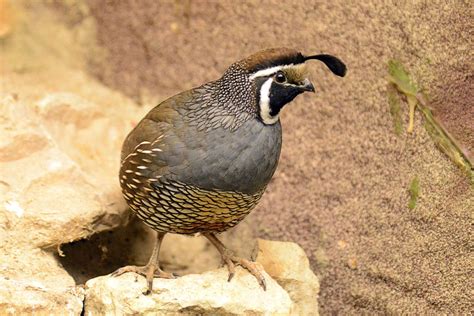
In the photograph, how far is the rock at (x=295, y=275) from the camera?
149 inches

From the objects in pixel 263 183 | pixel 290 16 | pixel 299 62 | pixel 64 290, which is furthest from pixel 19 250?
pixel 290 16

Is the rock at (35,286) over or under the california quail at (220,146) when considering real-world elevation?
under

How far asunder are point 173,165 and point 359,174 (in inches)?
40.5

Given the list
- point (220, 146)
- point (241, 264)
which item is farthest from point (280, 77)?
point (241, 264)

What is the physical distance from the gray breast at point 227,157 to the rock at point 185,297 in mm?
449

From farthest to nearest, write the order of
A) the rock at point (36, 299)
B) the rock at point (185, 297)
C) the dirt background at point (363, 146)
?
the dirt background at point (363, 146) → the rock at point (185, 297) → the rock at point (36, 299)

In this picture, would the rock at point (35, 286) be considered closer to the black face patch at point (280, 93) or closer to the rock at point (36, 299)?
the rock at point (36, 299)

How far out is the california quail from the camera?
3.25 meters

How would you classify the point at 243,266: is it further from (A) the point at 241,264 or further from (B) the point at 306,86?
(B) the point at 306,86

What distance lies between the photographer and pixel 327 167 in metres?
4.02

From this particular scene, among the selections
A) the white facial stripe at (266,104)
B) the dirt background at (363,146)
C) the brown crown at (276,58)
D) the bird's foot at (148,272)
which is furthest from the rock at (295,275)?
the brown crown at (276,58)

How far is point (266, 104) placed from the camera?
330 cm

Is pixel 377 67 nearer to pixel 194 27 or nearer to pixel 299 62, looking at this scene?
pixel 299 62

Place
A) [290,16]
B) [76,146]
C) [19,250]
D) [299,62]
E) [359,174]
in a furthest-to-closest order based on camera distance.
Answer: [76,146] → [290,16] → [359,174] → [19,250] → [299,62]
